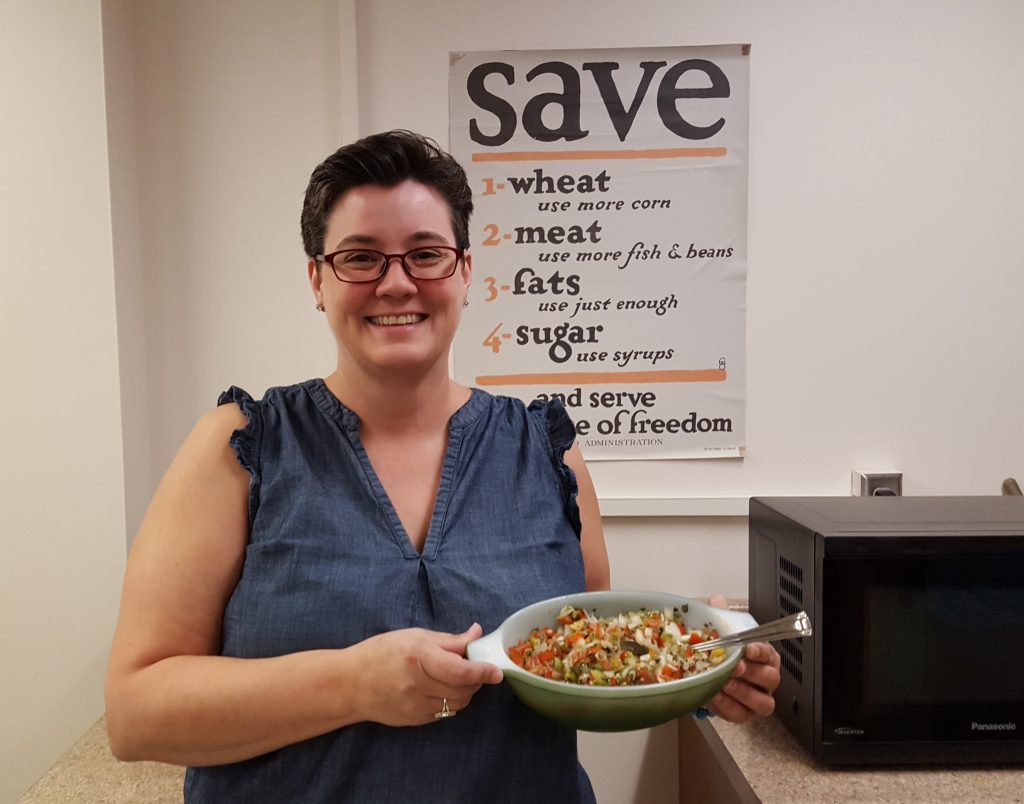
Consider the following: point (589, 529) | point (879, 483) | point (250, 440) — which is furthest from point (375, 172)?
point (879, 483)

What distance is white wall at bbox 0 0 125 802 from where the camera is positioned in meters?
1.69

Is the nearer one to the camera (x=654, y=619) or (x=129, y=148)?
(x=654, y=619)

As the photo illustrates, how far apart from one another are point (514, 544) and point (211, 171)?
1.41m

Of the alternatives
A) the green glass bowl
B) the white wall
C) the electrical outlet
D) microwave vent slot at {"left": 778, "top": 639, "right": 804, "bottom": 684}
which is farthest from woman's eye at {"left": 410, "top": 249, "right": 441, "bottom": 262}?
the electrical outlet

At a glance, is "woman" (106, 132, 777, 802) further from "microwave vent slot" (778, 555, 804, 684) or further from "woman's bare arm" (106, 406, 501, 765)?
"microwave vent slot" (778, 555, 804, 684)

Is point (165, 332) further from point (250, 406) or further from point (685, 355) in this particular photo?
point (685, 355)

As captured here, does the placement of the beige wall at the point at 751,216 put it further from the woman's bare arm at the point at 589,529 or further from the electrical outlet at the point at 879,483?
the woman's bare arm at the point at 589,529

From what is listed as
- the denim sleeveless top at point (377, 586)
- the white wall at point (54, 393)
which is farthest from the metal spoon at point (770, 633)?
the white wall at point (54, 393)

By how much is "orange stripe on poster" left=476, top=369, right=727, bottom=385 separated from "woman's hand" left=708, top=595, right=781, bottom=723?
1.05 m

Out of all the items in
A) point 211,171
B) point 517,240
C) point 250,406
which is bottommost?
point 250,406

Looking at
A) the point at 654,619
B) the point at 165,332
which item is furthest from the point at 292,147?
the point at 654,619

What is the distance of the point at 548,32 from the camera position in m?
1.87

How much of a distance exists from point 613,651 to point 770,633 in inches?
7.0

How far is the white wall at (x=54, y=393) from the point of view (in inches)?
66.4
